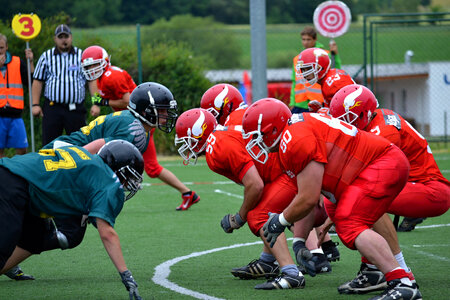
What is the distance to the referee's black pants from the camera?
10297mm

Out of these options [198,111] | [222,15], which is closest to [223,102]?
[198,111]

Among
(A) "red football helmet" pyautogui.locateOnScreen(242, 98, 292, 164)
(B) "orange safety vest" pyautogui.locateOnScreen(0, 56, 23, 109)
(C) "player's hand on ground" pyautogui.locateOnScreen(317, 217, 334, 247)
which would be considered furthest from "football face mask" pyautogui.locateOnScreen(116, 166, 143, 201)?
(B) "orange safety vest" pyautogui.locateOnScreen(0, 56, 23, 109)

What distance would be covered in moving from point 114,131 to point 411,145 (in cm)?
241

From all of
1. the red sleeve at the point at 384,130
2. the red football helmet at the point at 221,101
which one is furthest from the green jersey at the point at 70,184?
the red sleeve at the point at 384,130

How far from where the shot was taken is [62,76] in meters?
10.4

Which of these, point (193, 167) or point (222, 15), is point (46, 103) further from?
point (222, 15)

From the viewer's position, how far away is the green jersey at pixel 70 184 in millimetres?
4836

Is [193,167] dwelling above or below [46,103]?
below

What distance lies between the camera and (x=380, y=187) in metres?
5.07

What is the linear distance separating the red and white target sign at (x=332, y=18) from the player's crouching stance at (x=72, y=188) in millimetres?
9527

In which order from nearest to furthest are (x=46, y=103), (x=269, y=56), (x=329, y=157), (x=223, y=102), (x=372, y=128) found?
1. (x=329, y=157)
2. (x=372, y=128)
3. (x=223, y=102)
4. (x=46, y=103)
5. (x=269, y=56)

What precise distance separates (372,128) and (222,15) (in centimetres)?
4696

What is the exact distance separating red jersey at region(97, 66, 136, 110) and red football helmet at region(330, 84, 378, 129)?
13.2ft

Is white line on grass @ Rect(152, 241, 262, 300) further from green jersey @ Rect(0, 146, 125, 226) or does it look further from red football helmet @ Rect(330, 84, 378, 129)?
red football helmet @ Rect(330, 84, 378, 129)
